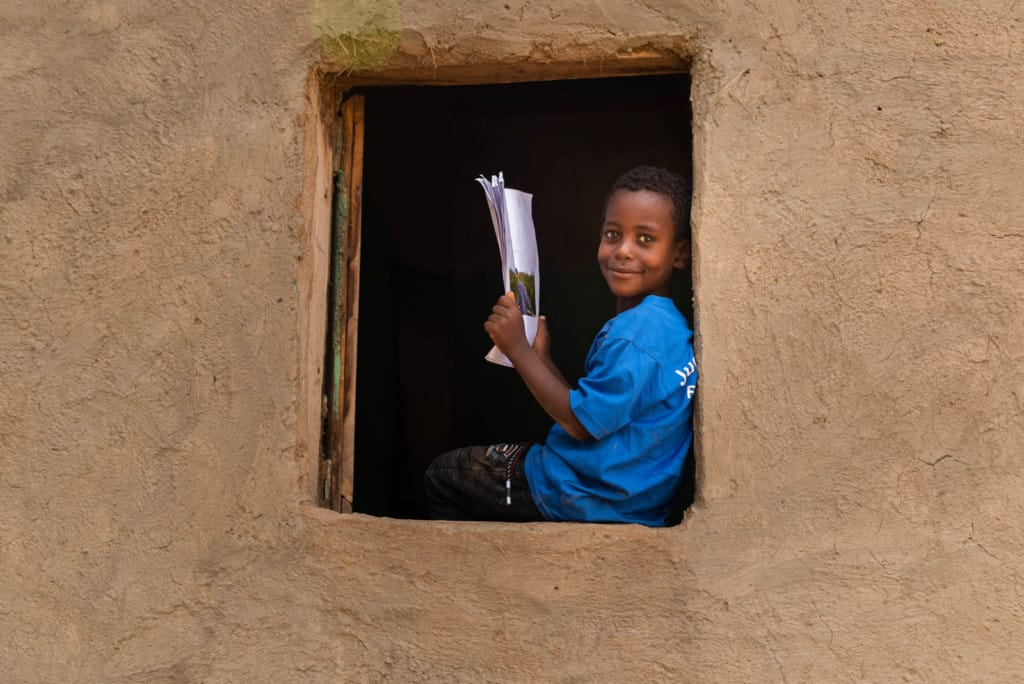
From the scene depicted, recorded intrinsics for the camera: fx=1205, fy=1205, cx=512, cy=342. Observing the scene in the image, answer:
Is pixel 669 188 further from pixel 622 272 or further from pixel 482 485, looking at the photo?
pixel 482 485

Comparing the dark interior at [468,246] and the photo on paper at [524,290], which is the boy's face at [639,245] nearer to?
the photo on paper at [524,290]

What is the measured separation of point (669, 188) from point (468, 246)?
8.43ft

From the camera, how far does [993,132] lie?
2.63 meters

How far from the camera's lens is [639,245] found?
3.04 metres

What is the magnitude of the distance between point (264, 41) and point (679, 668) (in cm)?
171

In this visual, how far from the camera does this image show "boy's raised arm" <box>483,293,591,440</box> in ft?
8.86

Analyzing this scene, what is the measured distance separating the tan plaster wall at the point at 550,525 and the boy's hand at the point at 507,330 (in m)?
0.42

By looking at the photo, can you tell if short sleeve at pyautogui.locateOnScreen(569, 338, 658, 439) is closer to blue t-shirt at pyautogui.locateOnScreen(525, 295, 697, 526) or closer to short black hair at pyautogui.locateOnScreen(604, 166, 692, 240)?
blue t-shirt at pyautogui.locateOnScreen(525, 295, 697, 526)

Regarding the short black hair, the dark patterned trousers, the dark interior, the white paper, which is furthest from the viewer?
the dark interior

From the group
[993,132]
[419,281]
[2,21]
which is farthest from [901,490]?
[419,281]

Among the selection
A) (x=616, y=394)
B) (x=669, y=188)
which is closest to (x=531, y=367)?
(x=616, y=394)

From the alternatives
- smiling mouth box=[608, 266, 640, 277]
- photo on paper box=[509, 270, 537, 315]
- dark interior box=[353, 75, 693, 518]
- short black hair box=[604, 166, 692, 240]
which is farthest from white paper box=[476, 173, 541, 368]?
dark interior box=[353, 75, 693, 518]

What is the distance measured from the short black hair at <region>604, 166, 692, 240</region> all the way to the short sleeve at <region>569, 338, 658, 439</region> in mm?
504

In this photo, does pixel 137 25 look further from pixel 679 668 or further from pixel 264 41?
pixel 679 668
